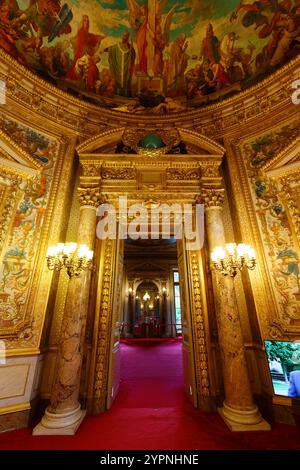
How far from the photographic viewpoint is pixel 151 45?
6230 mm

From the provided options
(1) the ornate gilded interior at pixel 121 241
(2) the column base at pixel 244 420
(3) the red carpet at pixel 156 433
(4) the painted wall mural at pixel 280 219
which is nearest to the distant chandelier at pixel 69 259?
(1) the ornate gilded interior at pixel 121 241

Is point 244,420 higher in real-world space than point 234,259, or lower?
lower

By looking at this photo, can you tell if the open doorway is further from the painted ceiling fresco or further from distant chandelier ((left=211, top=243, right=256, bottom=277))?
the painted ceiling fresco

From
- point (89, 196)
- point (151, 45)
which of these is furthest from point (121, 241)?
point (151, 45)

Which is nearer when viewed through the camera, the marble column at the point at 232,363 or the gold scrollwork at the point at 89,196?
the marble column at the point at 232,363

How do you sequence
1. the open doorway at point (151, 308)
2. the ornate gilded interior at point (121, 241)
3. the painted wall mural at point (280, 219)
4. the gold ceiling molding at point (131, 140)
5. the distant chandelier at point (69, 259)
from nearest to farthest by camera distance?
the ornate gilded interior at point (121, 241)
the distant chandelier at point (69, 259)
the painted wall mural at point (280, 219)
the gold ceiling molding at point (131, 140)
the open doorway at point (151, 308)

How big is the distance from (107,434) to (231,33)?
9813mm

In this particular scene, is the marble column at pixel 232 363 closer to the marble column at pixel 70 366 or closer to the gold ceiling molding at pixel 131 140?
the gold ceiling molding at pixel 131 140

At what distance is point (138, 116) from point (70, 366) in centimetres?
697

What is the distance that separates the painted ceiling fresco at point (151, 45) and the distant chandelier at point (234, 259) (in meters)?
5.27

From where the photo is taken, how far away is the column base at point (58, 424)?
2.91 metres

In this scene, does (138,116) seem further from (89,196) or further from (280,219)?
(280,219)

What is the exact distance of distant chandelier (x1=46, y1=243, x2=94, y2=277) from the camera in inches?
147
